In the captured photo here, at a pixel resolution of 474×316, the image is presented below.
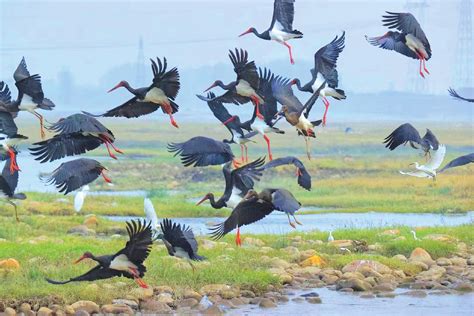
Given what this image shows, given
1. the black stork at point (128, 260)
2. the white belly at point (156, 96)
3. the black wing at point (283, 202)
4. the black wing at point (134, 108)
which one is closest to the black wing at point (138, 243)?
the black stork at point (128, 260)

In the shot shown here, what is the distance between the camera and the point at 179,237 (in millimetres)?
15914

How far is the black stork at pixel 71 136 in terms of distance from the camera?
1582cm

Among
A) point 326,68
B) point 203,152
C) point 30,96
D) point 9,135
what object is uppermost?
point 326,68

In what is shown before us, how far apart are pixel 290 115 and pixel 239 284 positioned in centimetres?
263

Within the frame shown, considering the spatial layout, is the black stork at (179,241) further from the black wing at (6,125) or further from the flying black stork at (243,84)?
the black wing at (6,125)

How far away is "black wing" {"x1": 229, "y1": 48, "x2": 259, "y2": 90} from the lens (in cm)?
1647

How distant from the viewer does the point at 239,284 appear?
17750 mm

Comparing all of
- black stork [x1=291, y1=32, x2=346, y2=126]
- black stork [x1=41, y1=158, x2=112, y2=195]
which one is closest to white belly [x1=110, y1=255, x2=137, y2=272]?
black stork [x1=41, y1=158, x2=112, y2=195]

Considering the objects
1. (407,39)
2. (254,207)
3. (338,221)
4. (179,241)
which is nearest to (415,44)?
(407,39)

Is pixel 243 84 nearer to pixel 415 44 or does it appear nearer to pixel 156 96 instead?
pixel 156 96

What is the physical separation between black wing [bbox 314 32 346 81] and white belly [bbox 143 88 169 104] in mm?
2185

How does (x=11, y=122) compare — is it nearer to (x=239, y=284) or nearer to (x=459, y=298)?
(x=239, y=284)

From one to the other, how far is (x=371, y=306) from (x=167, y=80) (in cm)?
411

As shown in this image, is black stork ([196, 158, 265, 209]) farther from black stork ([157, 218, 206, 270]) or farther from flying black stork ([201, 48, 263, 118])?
flying black stork ([201, 48, 263, 118])
